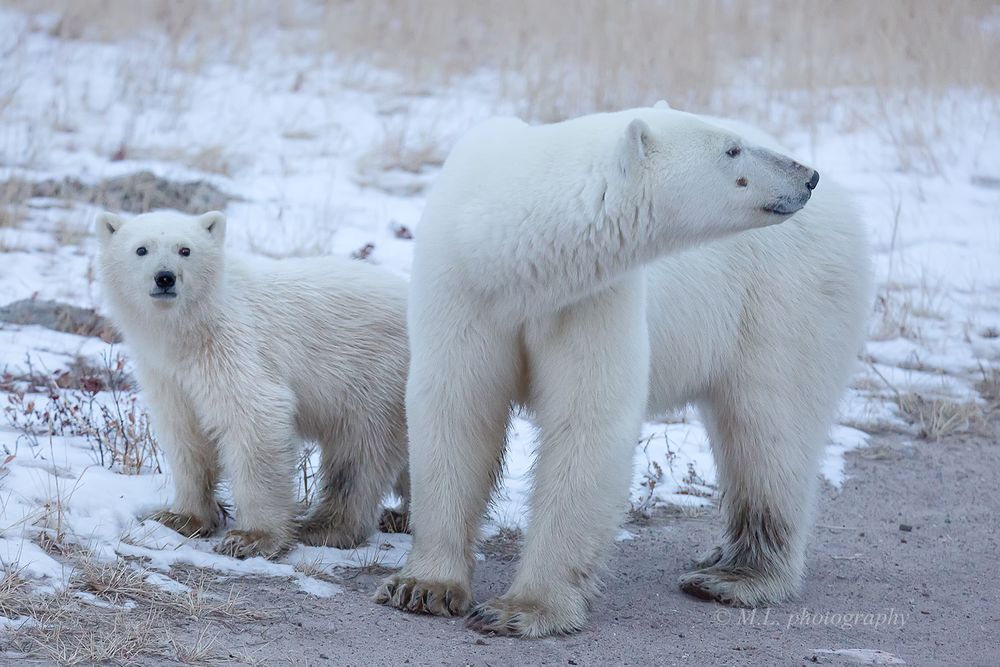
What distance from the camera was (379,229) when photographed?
306 inches

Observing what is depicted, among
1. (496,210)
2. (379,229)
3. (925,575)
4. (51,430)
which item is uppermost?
(496,210)

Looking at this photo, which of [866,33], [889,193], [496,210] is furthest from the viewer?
[866,33]

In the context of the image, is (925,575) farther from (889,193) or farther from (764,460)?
(889,193)

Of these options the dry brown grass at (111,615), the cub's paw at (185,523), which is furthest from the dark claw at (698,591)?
the cub's paw at (185,523)

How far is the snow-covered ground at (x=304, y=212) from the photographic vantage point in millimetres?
4086

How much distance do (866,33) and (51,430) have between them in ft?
30.8

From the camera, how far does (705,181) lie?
3287 mm

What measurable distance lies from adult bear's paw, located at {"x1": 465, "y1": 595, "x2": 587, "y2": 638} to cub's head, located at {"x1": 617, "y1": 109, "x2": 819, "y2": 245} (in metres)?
1.12

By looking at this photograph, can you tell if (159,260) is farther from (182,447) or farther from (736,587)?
(736,587)

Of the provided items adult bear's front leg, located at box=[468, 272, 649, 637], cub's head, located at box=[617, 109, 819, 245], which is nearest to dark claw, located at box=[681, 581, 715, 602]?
adult bear's front leg, located at box=[468, 272, 649, 637]

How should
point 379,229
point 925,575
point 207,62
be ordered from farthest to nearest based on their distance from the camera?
1. point 207,62
2. point 379,229
3. point 925,575

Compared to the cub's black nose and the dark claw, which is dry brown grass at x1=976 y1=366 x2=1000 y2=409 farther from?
the cub's black nose

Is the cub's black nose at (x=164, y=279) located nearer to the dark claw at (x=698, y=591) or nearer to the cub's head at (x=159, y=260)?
the cub's head at (x=159, y=260)

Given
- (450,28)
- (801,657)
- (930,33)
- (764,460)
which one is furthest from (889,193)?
(801,657)
